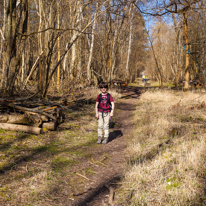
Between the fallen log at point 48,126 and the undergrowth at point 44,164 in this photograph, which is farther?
the fallen log at point 48,126

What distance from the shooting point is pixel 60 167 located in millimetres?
4449

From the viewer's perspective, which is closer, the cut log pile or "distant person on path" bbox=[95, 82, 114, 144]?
"distant person on path" bbox=[95, 82, 114, 144]

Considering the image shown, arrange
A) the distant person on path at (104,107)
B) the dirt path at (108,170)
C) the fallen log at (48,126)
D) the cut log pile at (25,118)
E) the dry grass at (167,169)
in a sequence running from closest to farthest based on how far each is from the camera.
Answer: the dry grass at (167,169), the dirt path at (108,170), the distant person on path at (104,107), the cut log pile at (25,118), the fallen log at (48,126)

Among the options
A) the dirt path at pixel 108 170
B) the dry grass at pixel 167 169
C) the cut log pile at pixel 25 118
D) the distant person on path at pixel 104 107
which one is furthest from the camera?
the cut log pile at pixel 25 118

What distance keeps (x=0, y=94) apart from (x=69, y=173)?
5.24 m

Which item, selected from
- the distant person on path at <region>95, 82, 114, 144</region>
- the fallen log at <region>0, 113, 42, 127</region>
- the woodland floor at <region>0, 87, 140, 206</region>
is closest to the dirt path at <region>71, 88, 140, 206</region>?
the woodland floor at <region>0, 87, 140, 206</region>

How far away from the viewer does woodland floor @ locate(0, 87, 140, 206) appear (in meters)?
3.33

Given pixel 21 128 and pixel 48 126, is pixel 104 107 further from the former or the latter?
pixel 21 128

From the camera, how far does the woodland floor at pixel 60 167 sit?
10.9 feet

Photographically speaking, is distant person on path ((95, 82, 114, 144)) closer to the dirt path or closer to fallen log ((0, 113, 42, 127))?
the dirt path

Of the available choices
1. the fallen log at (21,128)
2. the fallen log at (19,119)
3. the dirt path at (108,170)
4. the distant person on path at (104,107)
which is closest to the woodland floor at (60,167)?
the dirt path at (108,170)

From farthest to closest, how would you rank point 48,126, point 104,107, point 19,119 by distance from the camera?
1. point 48,126
2. point 19,119
3. point 104,107

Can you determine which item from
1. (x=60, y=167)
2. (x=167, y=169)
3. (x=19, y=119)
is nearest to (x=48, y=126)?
(x=19, y=119)

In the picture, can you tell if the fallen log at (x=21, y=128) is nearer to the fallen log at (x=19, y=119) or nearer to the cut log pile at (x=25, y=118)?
the cut log pile at (x=25, y=118)
